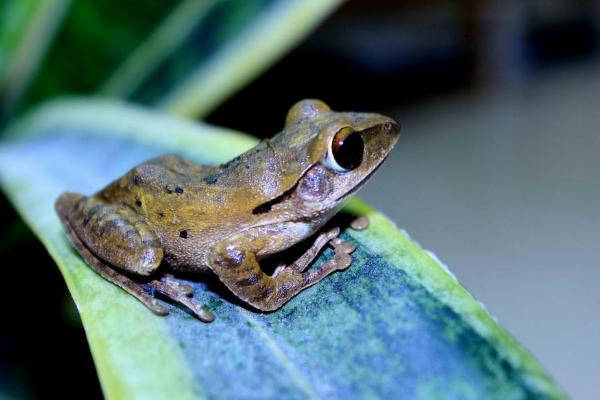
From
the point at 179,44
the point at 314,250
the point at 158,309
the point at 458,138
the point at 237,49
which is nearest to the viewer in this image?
the point at 158,309

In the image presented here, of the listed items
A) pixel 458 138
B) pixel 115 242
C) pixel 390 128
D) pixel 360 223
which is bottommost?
pixel 115 242

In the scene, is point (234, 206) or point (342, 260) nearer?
point (342, 260)

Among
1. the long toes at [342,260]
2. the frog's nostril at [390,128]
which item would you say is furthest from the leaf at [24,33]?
the long toes at [342,260]

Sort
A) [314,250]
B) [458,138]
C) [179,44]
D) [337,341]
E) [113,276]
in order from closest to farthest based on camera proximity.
A: [337,341], [113,276], [314,250], [179,44], [458,138]

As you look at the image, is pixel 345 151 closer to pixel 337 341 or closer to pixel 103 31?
pixel 337 341

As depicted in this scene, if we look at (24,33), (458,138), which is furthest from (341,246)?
(458,138)

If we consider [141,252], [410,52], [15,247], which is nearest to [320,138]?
[141,252]

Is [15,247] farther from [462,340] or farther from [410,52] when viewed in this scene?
[410,52]
